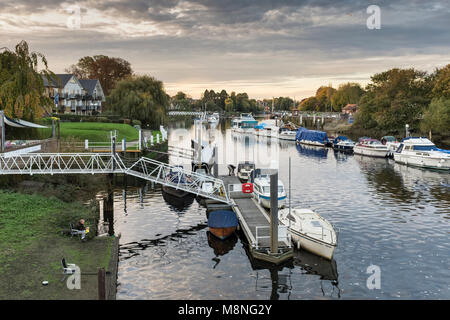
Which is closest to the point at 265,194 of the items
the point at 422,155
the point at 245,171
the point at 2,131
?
the point at 245,171

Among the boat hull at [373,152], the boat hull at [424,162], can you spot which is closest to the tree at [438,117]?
the boat hull at [373,152]

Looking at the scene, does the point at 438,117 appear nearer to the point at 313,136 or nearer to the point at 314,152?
the point at 313,136

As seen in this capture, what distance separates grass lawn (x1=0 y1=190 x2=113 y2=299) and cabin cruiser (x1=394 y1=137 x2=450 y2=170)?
52.5m

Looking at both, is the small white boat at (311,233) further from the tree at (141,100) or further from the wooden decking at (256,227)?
the tree at (141,100)

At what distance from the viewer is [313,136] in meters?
103

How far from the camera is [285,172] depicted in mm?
61781

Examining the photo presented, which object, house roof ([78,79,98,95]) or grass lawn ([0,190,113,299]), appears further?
house roof ([78,79,98,95])

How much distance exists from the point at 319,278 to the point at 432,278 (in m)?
6.53

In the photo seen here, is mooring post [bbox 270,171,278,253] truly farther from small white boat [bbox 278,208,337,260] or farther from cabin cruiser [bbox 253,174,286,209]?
cabin cruiser [bbox 253,174,286,209]

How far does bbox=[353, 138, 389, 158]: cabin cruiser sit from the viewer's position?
3110 inches

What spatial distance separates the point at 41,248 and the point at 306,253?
16166mm

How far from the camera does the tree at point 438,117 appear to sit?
91.5 m

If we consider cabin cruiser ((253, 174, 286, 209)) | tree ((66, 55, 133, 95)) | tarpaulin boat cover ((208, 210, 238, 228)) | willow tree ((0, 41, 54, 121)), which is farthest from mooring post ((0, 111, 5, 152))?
tree ((66, 55, 133, 95))
